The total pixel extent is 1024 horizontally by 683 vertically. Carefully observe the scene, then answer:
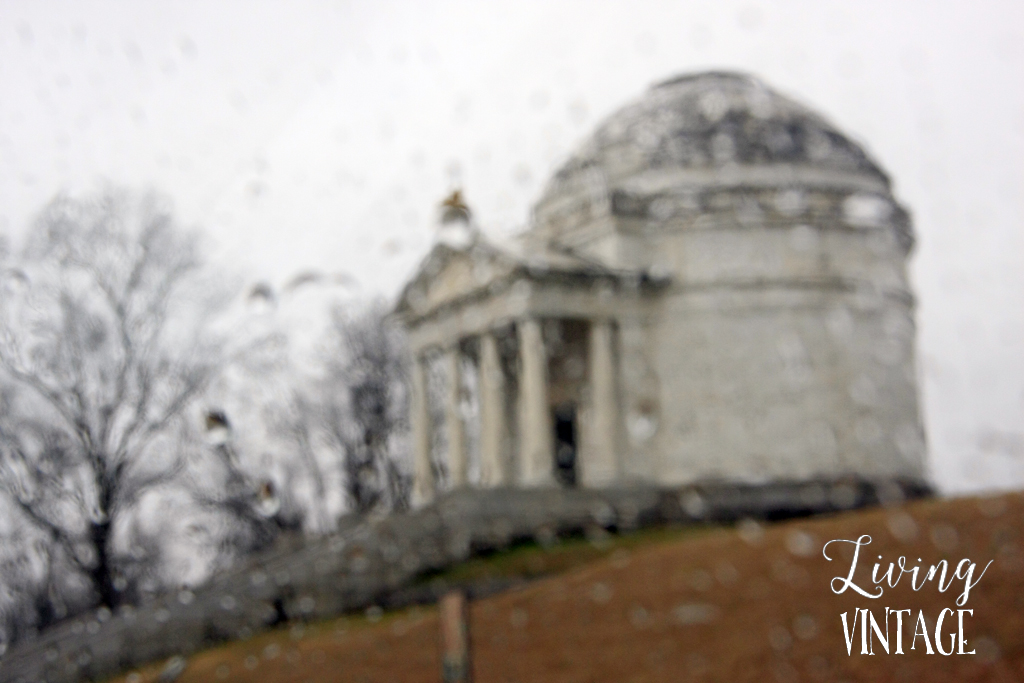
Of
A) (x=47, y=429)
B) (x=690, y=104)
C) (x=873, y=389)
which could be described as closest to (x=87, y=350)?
(x=47, y=429)

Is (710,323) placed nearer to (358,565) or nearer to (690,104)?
(690,104)

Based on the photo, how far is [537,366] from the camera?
25.8 m

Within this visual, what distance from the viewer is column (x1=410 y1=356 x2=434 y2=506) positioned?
30656 mm

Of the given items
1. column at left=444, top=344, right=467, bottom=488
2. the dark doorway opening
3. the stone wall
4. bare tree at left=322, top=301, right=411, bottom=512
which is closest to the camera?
A: the stone wall

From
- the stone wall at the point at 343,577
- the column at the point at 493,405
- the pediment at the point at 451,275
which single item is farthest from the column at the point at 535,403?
the stone wall at the point at 343,577

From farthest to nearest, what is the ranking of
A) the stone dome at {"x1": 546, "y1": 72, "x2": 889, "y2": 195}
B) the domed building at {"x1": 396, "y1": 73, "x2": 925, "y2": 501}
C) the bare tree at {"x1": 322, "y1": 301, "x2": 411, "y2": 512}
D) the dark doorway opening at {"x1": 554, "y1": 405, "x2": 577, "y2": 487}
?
the bare tree at {"x1": 322, "y1": 301, "x2": 411, "y2": 512}
the dark doorway opening at {"x1": 554, "y1": 405, "x2": 577, "y2": 487}
the stone dome at {"x1": 546, "y1": 72, "x2": 889, "y2": 195}
the domed building at {"x1": 396, "y1": 73, "x2": 925, "y2": 501}

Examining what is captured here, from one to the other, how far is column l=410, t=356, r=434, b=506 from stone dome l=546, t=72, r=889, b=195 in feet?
23.0

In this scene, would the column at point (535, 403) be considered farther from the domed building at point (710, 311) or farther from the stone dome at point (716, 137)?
the stone dome at point (716, 137)

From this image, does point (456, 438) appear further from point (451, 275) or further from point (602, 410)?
point (602, 410)

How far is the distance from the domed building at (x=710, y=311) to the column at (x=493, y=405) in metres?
0.06

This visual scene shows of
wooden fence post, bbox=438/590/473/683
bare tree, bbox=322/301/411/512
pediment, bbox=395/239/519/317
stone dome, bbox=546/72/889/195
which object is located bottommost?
bare tree, bbox=322/301/411/512

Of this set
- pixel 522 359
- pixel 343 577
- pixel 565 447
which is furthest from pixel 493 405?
pixel 343 577

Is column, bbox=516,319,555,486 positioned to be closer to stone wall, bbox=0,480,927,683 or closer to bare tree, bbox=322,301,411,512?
stone wall, bbox=0,480,927,683

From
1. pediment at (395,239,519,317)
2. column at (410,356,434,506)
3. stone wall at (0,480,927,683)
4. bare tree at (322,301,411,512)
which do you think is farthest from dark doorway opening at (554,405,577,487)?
bare tree at (322,301,411,512)
